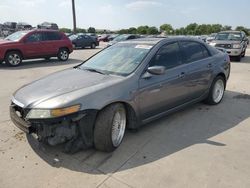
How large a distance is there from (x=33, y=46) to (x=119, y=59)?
992 cm

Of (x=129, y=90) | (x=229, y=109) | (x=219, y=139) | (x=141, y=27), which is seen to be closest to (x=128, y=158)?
(x=129, y=90)

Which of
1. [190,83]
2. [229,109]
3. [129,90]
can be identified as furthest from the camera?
[229,109]

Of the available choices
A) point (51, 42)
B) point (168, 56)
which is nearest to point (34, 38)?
point (51, 42)

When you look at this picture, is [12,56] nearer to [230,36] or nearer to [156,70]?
[156,70]

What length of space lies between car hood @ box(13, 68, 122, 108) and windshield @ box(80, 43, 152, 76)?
23 centimetres

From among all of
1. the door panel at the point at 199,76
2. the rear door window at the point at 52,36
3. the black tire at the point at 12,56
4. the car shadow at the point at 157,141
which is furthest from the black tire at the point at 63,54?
the door panel at the point at 199,76

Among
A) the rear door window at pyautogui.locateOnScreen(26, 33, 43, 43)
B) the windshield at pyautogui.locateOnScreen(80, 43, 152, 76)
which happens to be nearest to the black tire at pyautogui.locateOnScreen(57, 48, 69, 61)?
the rear door window at pyautogui.locateOnScreen(26, 33, 43, 43)

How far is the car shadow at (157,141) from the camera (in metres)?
3.71

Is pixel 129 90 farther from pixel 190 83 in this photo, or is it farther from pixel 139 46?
pixel 190 83

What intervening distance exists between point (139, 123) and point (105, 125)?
30.3 inches

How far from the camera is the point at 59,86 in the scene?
4094 mm

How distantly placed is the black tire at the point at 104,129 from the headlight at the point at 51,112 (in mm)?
377

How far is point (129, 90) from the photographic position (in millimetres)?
4137

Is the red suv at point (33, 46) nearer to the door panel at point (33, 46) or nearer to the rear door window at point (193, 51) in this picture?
the door panel at point (33, 46)
